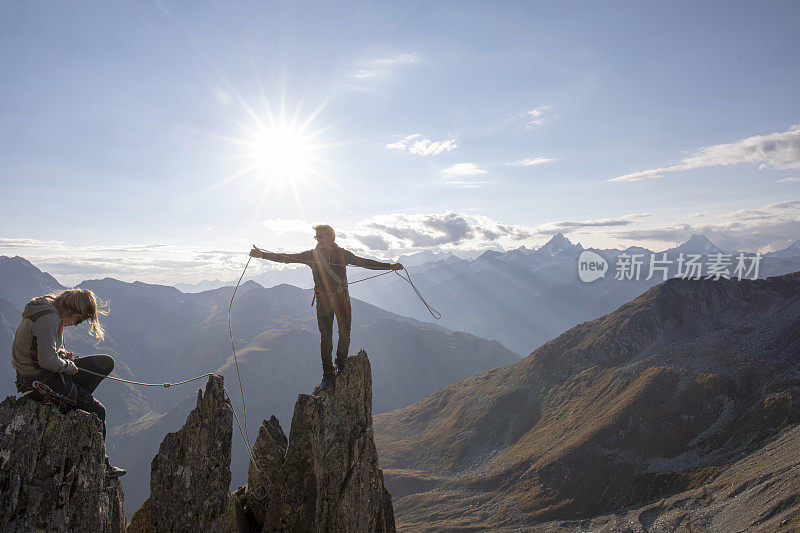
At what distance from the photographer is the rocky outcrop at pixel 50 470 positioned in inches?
296

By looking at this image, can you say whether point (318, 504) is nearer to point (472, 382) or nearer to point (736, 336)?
point (736, 336)

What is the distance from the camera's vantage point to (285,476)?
12.2m

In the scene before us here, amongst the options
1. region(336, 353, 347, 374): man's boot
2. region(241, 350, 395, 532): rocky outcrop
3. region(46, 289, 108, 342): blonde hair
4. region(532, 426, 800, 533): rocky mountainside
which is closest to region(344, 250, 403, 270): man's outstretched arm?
region(336, 353, 347, 374): man's boot

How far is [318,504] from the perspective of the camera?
467 inches

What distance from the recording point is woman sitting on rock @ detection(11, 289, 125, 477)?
7785 mm

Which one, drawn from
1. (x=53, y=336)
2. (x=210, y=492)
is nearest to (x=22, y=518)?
(x=53, y=336)

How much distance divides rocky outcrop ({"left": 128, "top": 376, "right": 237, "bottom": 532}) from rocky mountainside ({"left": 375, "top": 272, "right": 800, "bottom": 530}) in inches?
2963

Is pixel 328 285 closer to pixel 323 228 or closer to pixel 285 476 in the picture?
pixel 323 228

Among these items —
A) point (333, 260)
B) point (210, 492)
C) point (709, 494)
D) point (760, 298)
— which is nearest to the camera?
point (210, 492)

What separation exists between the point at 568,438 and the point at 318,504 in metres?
113

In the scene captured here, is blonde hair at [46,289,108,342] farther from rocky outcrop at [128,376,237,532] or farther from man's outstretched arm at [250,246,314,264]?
rocky outcrop at [128,376,237,532]

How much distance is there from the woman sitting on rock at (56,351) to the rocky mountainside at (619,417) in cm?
7938

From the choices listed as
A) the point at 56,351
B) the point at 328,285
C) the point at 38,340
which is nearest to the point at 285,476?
the point at 328,285

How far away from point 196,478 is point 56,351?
18.2 ft
